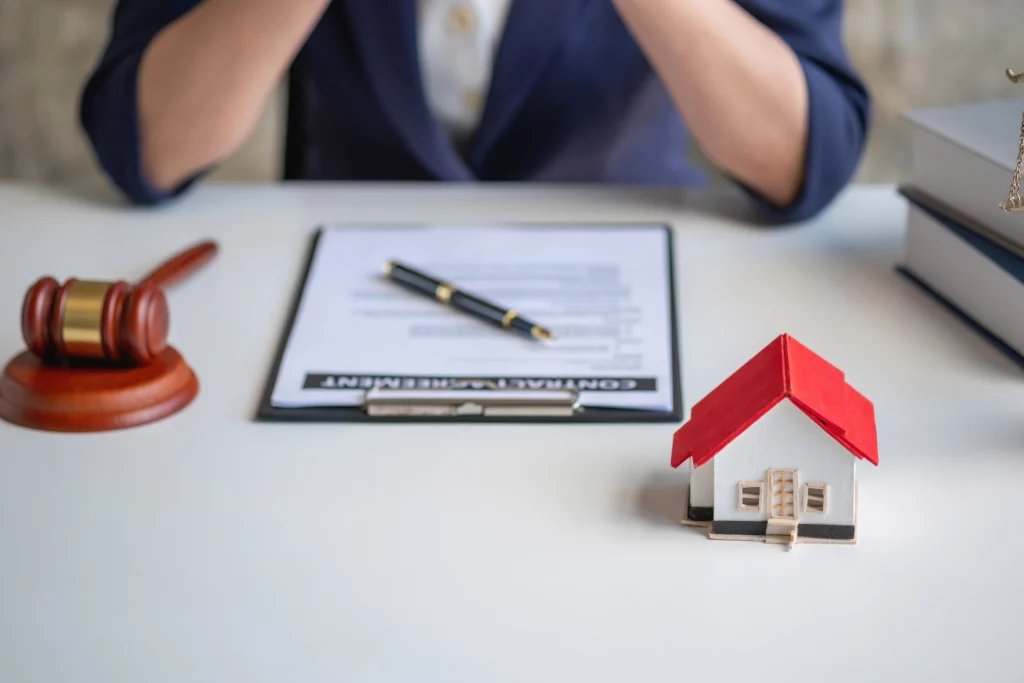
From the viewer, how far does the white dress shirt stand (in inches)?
43.9

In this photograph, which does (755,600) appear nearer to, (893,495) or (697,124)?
(893,495)

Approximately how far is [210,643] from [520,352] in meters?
0.29

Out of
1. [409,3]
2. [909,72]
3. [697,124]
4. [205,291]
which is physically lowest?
[205,291]

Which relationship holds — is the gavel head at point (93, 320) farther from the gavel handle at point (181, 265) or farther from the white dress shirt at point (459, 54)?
the white dress shirt at point (459, 54)

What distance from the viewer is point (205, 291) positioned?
33.2 inches

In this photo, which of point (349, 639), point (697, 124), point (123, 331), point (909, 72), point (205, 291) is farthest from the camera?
point (909, 72)

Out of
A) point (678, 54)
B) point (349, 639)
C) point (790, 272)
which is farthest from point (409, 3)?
point (349, 639)

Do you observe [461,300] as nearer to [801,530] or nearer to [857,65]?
[801,530]

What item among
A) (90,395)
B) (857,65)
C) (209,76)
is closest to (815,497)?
(90,395)

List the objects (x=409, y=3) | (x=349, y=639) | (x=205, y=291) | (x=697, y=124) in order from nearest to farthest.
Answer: (x=349, y=639) → (x=205, y=291) → (x=697, y=124) → (x=409, y=3)

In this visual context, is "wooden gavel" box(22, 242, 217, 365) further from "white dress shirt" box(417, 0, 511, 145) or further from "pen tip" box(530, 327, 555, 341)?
"white dress shirt" box(417, 0, 511, 145)

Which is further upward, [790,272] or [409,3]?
[409,3]

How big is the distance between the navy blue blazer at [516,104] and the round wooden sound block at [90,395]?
31cm

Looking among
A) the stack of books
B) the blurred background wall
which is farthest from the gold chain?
the blurred background wall
